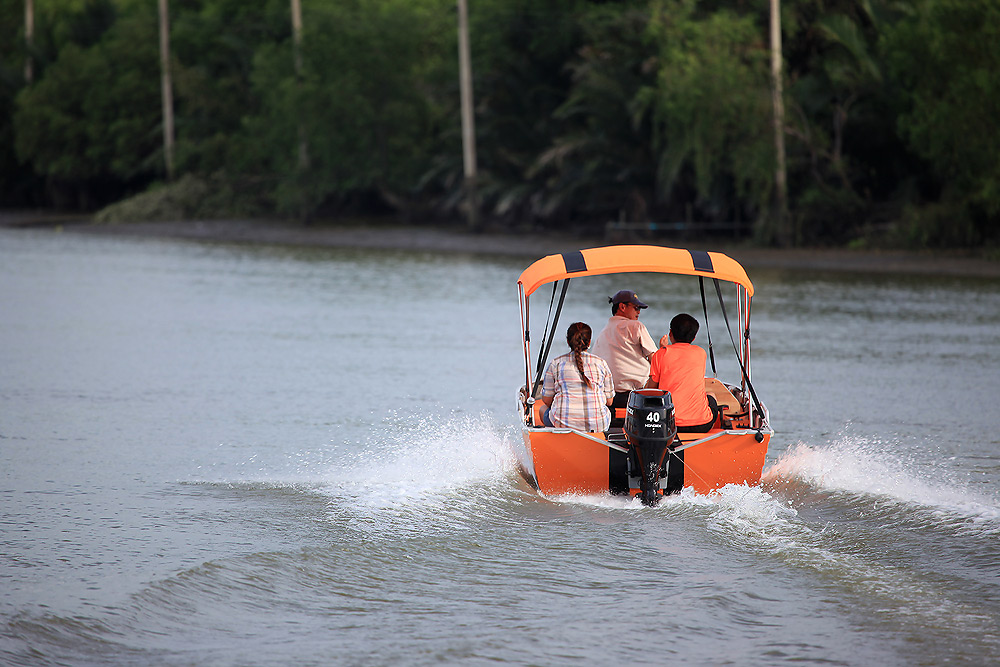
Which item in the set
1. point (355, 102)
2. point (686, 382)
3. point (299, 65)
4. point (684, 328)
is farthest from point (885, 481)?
point (299, 65)

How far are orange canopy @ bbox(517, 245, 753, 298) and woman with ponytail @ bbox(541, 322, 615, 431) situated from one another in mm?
623

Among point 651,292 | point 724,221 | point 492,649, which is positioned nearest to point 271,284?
point 651,292

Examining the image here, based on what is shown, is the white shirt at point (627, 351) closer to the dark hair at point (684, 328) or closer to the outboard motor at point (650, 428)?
the dark hair at point (684, 328)

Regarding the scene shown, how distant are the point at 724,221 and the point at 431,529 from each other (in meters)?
29.5

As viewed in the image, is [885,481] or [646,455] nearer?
[646,455]

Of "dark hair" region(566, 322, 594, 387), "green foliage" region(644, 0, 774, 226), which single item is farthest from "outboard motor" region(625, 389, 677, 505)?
"green foliage" region(644, 0, 774, 226)

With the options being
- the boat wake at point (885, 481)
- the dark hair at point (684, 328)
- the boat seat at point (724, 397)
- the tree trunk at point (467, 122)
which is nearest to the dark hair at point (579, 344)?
the dark hair at point (684, 328)

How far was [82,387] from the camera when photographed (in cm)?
1279

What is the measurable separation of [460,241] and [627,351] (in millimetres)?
29452

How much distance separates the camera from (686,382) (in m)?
8.45

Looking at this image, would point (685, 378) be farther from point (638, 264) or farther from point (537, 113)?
point (537, 113)

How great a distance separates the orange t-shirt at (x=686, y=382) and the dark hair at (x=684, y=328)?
0.20 ft

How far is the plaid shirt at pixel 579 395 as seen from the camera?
8.26 metres

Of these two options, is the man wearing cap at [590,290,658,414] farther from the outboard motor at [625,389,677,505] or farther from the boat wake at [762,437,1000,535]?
the boat wake at [762,437,1000,535]
